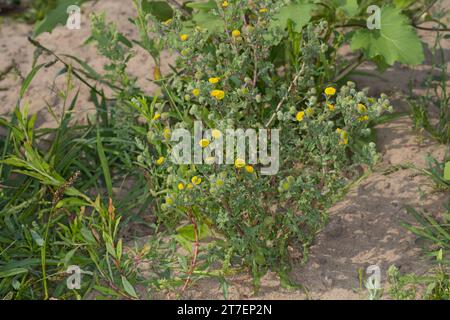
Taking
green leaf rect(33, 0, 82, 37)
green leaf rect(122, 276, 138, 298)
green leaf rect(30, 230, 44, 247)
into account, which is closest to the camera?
green leaf rect(122, 276, 138, 298)

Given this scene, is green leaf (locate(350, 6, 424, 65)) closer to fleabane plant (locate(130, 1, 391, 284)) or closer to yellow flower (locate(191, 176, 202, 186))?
fleabane plant (locate(130, 1, 391, 284))

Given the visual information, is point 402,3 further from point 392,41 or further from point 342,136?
point 342,136

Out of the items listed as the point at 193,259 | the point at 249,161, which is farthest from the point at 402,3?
the point at 193,259

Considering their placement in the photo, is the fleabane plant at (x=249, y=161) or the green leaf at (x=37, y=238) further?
the green leaf at (x=37, y=238)

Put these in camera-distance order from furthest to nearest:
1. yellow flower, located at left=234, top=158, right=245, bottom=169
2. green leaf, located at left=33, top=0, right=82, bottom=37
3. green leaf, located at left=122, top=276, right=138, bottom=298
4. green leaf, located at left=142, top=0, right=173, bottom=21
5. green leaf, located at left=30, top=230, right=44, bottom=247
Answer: green leaf, located at left=142, top=0, right=173, bottom=21
green leaf, located at left=33, top=0, right=82, bottom=37
green leaf, located at left=30, top=230, right=44, bottom=247
green leaf, located at left=122, top=276, right=138, bottom=298
yellow flower, located at left=234, top=158, right=245, bottom=169

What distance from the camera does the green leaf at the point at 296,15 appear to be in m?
2.93

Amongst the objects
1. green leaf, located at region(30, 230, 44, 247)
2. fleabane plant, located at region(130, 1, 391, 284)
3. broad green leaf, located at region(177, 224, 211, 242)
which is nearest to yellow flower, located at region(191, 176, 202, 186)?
fleabane plant, located at region(130, 1, 391, 284)

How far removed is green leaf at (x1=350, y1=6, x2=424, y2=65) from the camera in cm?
297

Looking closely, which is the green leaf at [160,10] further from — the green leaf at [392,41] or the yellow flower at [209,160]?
the yellow flower at [209,160]

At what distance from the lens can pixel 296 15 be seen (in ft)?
9.72

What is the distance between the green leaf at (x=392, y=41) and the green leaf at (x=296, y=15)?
0.78 feet

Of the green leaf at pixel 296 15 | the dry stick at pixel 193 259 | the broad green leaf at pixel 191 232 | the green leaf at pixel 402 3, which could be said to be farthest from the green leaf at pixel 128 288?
the green leaf at pixel 402 3

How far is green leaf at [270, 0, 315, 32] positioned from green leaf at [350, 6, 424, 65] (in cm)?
24

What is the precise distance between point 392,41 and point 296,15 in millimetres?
422
